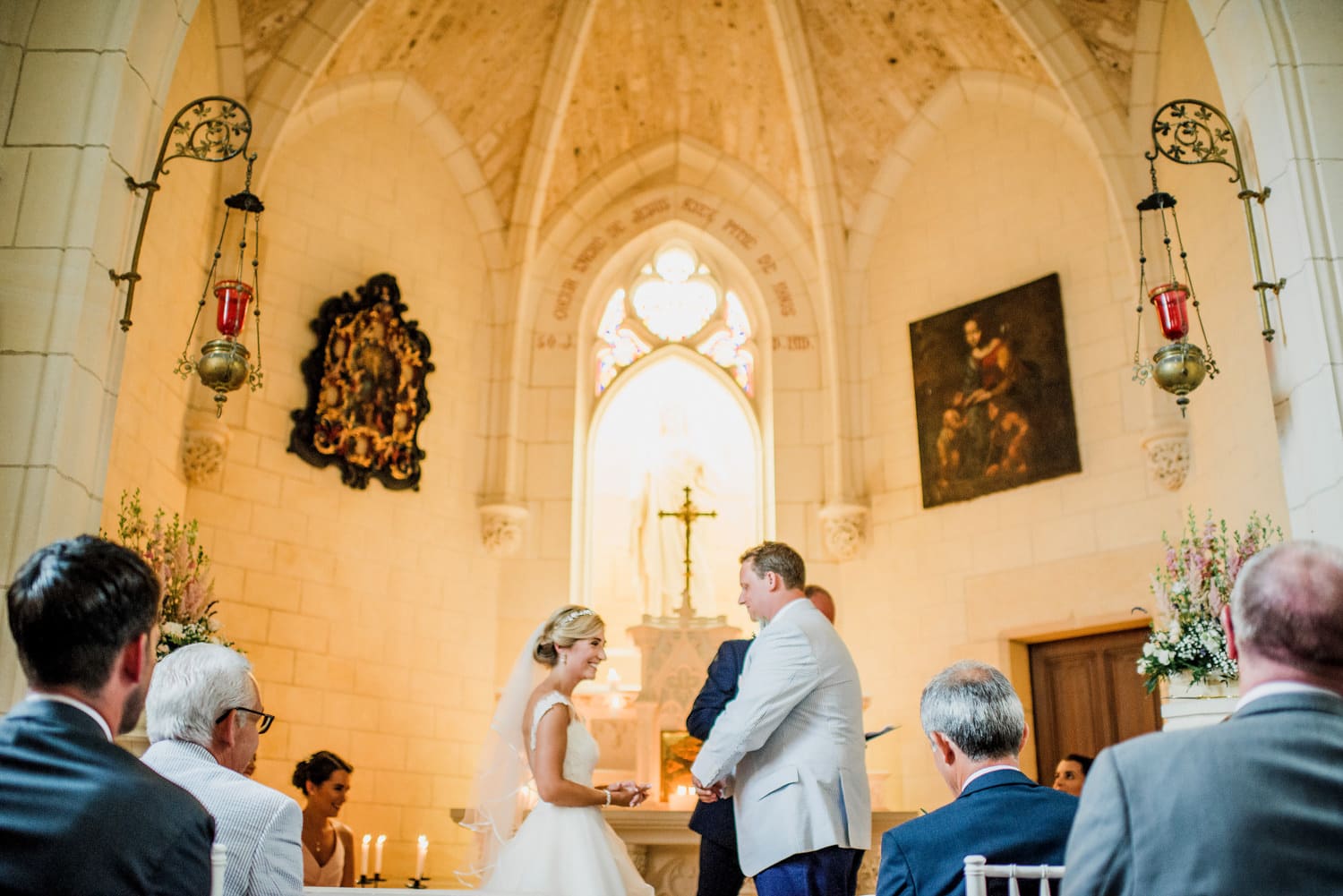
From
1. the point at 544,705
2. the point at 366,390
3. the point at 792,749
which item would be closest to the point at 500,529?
the point at 366,390

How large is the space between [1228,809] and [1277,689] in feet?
0.56

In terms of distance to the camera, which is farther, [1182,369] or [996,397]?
[996,397]

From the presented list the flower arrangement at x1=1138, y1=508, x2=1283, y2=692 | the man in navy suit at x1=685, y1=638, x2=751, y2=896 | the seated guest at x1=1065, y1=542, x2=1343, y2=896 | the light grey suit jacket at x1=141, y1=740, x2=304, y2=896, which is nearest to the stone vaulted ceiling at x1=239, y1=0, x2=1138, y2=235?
the flower arrangement at x1=1138, y1=508, x2=1283, y2=692

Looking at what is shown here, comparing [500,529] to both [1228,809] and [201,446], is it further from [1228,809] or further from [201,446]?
[1228,809]

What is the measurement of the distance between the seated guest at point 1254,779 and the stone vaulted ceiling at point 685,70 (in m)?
7.93

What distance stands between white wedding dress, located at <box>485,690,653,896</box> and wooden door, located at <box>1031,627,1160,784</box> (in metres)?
4.51

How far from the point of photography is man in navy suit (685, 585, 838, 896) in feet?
13.9

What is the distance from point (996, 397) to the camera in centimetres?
872

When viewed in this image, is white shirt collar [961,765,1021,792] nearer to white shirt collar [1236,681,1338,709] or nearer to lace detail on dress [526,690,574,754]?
white shirt collar [1236,681,1338,709]

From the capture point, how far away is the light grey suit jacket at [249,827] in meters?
2.28

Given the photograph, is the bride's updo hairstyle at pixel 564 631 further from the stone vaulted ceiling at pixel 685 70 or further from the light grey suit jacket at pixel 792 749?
A: the stone vaulted ceiling at pixel 685 70

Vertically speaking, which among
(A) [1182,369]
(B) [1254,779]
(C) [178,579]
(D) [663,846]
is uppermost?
(A) [1182,369]

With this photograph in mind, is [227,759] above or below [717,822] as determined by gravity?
above

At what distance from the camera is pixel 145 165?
17.7 ft
